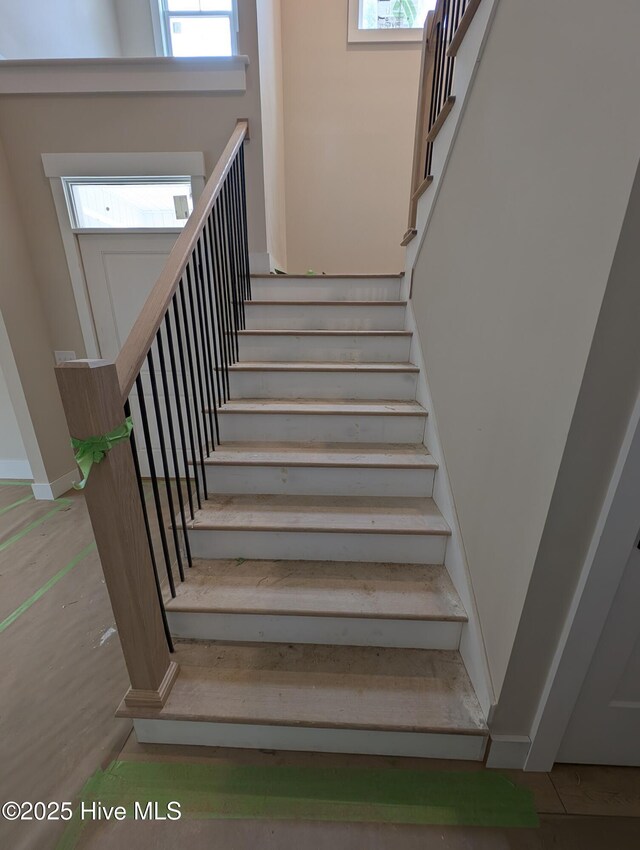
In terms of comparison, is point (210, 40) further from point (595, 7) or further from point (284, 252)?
point (595, 7)

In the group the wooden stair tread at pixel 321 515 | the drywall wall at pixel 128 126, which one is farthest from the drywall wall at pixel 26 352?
the wooden stair tread at pixel 321 515

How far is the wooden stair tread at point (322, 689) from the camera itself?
1.08 meters

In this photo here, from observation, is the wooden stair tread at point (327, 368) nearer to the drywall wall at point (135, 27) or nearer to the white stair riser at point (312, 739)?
the white stair riser at point (312, 739)

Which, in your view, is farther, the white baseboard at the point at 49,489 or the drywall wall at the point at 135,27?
the drywall wall at the point at 135,27

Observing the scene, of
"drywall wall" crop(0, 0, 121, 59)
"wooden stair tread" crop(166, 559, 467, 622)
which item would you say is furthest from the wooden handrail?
"drywall wall" crop(0, 0, 121, 59)

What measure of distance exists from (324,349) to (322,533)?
44.5 inches

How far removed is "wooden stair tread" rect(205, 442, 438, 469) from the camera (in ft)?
5.22

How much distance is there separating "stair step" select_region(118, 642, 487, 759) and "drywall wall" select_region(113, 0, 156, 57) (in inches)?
210

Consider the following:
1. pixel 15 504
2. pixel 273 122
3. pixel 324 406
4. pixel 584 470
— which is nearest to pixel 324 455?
pixel 324 406

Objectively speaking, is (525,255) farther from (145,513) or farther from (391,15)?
(391,15)

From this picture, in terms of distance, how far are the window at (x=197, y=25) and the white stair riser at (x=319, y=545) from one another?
487 centimetres

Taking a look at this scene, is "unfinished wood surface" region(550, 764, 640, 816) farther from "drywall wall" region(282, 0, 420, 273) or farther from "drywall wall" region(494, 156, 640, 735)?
"drywall wall" region(282, 0, 420, 273)

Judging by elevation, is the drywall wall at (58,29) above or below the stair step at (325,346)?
above

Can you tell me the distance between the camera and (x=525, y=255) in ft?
3.10
